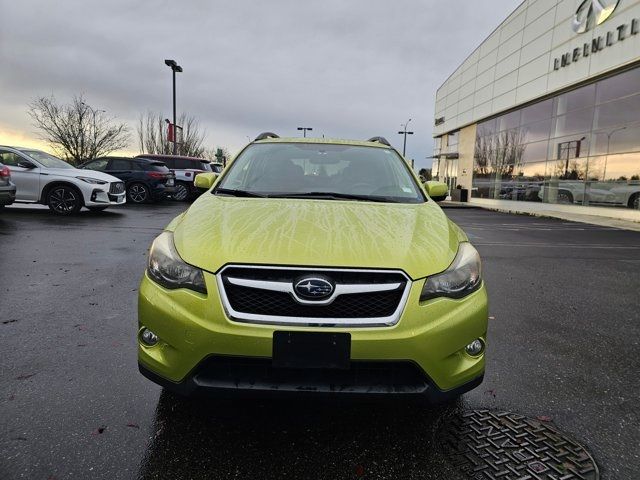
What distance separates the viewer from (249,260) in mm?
2002

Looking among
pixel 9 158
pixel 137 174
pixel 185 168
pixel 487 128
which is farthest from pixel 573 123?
pixel 9 158

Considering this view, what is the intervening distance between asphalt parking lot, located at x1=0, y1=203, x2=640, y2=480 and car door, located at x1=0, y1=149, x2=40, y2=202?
6.95m

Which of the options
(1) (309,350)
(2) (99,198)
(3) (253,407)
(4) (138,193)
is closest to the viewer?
(1) (309,350)

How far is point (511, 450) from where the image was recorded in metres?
2.10

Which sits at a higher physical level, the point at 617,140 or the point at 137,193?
the point at 617,140

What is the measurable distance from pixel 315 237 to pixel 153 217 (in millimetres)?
10796

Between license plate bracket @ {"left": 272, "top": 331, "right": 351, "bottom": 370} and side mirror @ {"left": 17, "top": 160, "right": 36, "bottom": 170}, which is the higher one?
side mirror @ {"left": 17, "top": 160, "right": 36, "bottom": 170}

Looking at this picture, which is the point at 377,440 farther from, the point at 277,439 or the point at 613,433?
the point at 613,433

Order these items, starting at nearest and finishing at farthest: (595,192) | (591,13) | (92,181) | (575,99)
Answer: (92,181) → (591,13) → (595,192) → (575,99)

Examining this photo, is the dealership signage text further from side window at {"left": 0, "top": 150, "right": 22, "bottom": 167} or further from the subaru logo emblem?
side window at {"left": 0, "top": 150, "right": 22, "bottom": 167}

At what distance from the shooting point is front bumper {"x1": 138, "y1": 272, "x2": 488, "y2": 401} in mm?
1874

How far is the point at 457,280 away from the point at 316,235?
745mm

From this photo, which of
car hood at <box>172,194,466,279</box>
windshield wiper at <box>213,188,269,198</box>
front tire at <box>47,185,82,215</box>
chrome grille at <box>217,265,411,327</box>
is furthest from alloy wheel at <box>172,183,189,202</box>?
chrome grille at <box>217,265,411,327</box>

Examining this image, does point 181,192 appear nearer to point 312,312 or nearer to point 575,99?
point 312,312
